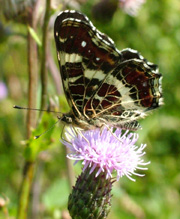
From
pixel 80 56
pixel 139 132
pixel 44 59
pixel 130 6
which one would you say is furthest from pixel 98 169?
pixel 130 6

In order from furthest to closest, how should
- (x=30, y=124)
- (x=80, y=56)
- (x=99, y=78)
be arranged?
(x=30, y=124) → (x=99, y=78) → (x=80, y=56)

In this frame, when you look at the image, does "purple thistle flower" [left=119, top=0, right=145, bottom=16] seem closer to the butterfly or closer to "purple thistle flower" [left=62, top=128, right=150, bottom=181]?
the butterfly

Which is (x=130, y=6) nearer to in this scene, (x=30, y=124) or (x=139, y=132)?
(x=139, y=132)

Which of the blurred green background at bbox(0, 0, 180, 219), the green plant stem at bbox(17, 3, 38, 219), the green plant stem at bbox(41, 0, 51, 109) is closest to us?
the green plant stem at bbox(41, 0, 51, 109)

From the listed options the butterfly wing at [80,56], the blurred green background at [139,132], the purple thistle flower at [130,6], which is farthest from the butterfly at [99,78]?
the purple thistle flower at [130,6]

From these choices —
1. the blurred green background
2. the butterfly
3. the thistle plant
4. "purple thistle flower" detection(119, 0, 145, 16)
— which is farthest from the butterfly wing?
"purple thistle flower" detection(119, 0, 145, 16)

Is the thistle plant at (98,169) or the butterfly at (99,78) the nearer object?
the thistle plant at (98,169)

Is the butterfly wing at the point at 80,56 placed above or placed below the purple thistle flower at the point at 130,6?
below

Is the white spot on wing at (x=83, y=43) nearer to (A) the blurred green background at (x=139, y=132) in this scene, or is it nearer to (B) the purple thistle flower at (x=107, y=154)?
(B) the purple thistle flower at (x=107, y=154)
